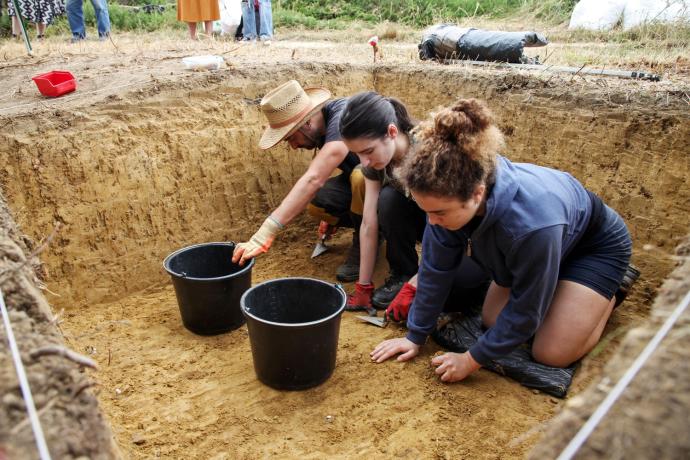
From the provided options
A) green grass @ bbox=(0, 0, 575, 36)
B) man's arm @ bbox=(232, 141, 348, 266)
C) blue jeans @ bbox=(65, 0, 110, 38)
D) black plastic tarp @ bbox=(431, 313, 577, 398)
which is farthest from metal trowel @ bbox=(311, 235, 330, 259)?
green grass @ bbox=(0, 0, 575, 36)

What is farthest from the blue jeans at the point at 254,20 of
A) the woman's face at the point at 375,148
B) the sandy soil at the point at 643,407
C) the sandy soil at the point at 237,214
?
the sandy soil at the point at 643,407

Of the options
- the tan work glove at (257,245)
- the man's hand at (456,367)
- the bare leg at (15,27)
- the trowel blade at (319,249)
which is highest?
the bare leg at (15,27)

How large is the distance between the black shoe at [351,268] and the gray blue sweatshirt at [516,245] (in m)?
1.04

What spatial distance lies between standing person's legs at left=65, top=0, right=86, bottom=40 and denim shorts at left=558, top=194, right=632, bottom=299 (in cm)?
642

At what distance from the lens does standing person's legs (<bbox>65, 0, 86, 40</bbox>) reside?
20.5 feet

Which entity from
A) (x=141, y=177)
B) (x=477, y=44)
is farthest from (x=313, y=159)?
(x=477, y=44)

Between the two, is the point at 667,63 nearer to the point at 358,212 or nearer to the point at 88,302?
the point at 358,212

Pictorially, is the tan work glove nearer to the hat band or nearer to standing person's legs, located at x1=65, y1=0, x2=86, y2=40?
the hat band

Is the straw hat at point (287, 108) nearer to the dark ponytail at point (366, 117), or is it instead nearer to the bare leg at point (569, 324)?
the dark ponytail at point (366, 117)

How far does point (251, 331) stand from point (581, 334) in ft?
4.37

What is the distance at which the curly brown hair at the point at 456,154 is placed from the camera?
63.6 inches

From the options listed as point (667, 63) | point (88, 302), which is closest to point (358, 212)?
point (88, 302)

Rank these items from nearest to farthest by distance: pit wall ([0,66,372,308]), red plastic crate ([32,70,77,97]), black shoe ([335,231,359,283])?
pit wall ([0,66,372,308]) → red plastic crate ([32,70,77,97]) → black shoe ([335,231,359,283])

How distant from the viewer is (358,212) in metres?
3.04
